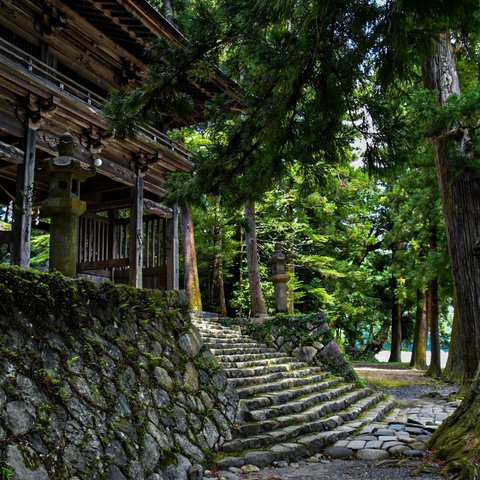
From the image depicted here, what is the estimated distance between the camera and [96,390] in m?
4.33

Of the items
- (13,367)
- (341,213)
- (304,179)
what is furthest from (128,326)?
(341,213)

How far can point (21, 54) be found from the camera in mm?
8242

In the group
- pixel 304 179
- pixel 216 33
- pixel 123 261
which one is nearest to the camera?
pixel 216 33

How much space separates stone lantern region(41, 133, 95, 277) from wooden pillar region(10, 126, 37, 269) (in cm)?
261

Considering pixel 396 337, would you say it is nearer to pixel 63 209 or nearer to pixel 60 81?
pixel 60 81

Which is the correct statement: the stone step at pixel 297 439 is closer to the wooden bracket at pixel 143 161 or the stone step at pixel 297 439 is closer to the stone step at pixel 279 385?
the stone step at pixel 279 385

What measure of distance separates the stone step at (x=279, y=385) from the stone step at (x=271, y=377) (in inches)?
3.3

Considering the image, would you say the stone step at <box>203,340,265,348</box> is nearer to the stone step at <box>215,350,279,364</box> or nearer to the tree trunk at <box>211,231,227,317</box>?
the stone step at <box>215,350,279,364</box>

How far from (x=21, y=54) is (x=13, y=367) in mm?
6642

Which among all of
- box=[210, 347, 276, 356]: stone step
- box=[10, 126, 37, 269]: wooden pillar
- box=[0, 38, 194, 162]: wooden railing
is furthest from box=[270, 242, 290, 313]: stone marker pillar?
box=[10, 126, 37, 269]: wooden pillar

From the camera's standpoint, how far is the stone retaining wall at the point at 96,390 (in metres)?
3.54

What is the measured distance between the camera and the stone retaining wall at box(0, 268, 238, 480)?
354 centimetres

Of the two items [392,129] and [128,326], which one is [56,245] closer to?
[128,326]

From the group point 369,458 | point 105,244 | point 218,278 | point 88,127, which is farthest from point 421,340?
point 88,127
